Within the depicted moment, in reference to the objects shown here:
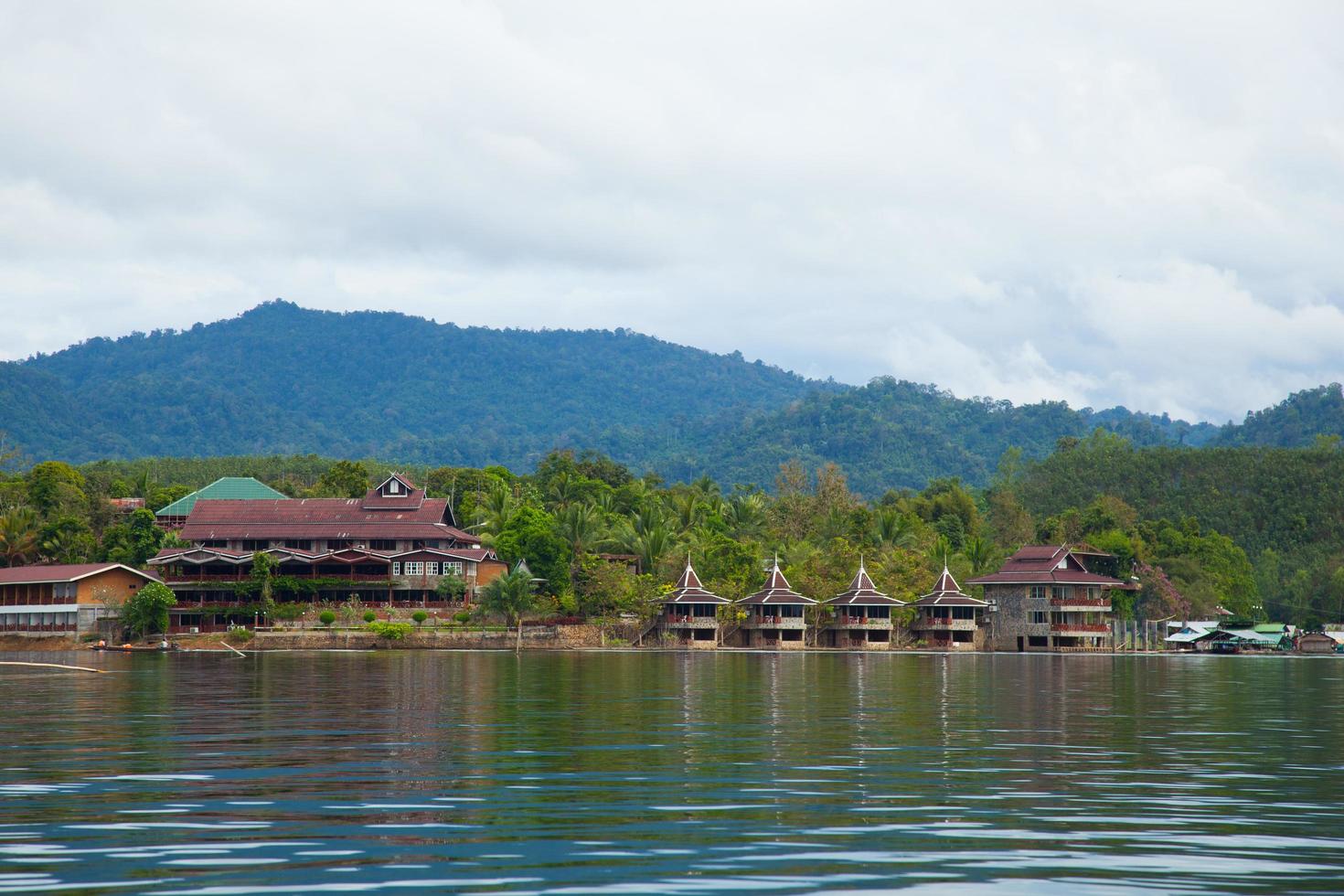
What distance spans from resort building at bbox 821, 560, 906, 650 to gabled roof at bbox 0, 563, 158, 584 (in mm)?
41654

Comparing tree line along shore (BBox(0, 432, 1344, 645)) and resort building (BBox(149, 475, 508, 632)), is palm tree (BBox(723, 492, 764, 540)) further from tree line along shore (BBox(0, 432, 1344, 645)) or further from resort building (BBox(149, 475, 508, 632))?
resort building (BBox(149, 475, 508, 632))

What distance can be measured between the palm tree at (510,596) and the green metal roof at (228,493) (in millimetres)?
30149

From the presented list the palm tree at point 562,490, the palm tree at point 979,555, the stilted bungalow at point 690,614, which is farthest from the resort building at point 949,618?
the palm tree at point 562,490

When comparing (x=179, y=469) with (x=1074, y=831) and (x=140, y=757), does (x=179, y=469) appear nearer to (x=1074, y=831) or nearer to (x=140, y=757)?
(x=140, y=757)

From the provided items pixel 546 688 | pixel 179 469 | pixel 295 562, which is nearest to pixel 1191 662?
pixel 546 688

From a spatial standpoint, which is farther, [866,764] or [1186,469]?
[1186,469]

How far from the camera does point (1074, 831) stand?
49.0 feet

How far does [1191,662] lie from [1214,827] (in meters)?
59.8

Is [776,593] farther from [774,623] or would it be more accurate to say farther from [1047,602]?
[1047,602]

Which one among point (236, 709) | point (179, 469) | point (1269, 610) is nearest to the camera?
point (236, 709)

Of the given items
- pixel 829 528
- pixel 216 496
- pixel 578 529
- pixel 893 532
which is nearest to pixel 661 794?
pixel 578 529

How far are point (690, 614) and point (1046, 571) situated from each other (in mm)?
23052

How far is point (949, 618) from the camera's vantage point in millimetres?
84938

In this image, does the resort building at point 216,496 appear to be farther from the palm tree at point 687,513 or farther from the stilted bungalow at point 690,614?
the stilted bungalow at point 690,614
